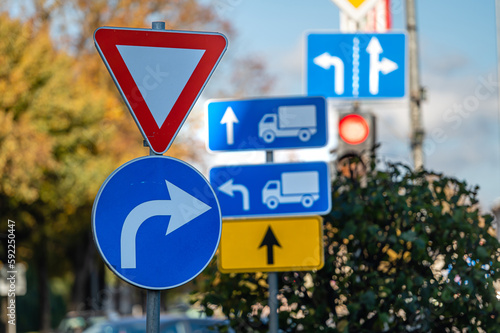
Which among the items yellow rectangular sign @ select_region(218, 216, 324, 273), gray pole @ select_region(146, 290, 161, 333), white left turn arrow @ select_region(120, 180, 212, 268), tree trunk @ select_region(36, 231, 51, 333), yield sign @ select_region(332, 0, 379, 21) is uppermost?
yield sign @ select_region(332, 0, 379, 21)

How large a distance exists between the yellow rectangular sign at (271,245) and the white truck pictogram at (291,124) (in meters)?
0.54

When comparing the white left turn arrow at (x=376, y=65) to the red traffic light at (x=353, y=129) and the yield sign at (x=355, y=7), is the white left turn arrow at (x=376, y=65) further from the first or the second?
the yield sign at (x=355, y=7)

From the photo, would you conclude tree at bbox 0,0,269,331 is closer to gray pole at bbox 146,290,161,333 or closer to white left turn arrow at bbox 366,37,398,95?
white left turn arrow at bbox 366,37,398,95

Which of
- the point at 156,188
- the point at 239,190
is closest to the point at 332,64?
the point at 239,190

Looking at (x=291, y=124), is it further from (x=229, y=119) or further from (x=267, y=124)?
(x=229, y=119)

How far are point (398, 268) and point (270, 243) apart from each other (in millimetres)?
862

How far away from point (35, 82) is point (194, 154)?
4.79m

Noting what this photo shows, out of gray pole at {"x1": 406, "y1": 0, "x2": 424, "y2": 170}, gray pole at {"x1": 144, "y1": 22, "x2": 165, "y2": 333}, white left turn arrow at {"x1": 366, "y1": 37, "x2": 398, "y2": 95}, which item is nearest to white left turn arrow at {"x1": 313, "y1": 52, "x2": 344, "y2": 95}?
white left turn arrow at {"x1": 366, "y1": 37, "x2": 398, "y2": 95}

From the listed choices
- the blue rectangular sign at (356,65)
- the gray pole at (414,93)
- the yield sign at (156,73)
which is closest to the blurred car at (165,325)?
the gray pole at (414,93)

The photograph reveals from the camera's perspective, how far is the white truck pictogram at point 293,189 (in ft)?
17.3

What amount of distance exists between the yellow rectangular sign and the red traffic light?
1.87 meters

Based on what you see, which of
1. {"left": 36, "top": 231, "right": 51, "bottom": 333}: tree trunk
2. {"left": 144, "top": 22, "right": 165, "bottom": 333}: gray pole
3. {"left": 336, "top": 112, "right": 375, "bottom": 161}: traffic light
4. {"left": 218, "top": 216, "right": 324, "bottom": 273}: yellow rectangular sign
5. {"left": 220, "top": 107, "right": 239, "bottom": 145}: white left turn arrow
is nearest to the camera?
{"left": 144, "top": 22, "right": 165, "bottom": 333}: gray pole

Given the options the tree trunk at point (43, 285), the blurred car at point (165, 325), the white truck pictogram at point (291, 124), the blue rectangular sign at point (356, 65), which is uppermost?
the blue rectangular sign at point (356, 65)

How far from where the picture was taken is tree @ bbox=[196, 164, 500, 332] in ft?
17.2
